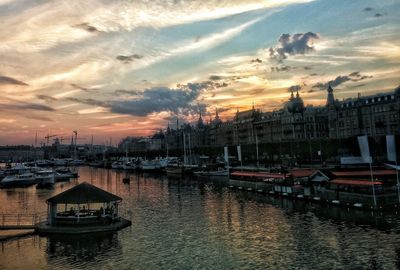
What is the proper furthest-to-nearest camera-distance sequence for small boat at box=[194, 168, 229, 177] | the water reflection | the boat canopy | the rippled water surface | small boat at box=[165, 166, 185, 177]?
1. small boat at box=[165, 166, 185, 177]
2. small boat at box=[194, 168, 229, 177]
3. the boat canopy
4. the water reflection
5. the rippled water surface

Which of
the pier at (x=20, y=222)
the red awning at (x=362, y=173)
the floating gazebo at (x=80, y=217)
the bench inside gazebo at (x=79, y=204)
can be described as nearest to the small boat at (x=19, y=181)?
the pier at (x=20, y=222)

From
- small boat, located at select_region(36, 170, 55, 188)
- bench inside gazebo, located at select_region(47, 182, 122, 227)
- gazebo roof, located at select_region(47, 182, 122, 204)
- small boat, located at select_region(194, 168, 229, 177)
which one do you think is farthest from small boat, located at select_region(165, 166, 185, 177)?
gazebo roof, located at select_region(47, 182, 122, 204)

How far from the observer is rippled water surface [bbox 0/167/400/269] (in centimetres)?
3653

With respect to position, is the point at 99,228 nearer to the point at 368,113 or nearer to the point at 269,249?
the point at 269,249

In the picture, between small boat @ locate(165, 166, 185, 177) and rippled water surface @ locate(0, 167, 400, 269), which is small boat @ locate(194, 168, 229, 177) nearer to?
small boat @ locate(165, 166, 185, 177)

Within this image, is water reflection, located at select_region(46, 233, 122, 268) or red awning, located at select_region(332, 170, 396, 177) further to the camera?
red awning, located at select_region(332, 170, 396, 177)

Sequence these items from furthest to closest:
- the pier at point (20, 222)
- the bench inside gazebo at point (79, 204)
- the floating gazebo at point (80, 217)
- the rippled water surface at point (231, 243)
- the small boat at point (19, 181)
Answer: the small boat at point (19, 181) → the pier at point (20, 222) → the bench inside gazebo at point (79, 204) → the floating gazebo at point (80, 217) → the rippled water surface at point (231, 243)

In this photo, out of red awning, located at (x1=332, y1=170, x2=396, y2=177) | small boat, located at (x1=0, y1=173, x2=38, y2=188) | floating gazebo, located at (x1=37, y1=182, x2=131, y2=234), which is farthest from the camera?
small boat, located at (x1=0, y1=173, x2=38, y2=188)

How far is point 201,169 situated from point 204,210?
3539 inches

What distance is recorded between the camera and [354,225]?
50.9 m

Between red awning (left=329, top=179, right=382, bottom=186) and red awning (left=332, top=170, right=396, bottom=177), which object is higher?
red awning (left=332, top=170, right=396, bottom=177)

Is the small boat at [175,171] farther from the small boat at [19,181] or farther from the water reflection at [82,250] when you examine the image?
the water reflection at [82,250]

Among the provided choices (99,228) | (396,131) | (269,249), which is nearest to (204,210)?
(99,228)

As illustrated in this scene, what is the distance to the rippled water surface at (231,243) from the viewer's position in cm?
3653
